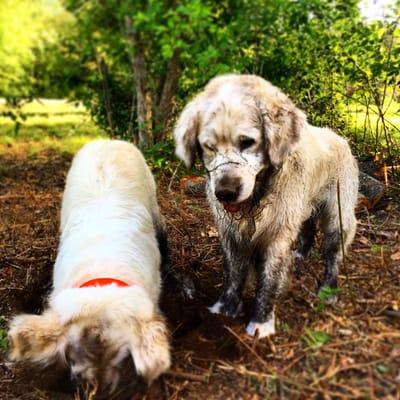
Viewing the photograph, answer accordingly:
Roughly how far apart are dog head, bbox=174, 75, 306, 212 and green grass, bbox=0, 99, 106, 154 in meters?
8.25

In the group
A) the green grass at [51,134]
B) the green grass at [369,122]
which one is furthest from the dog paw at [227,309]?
the green grass at [51,134]

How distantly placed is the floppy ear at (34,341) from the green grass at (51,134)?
8.60 metres

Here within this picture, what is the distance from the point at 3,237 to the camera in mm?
6137

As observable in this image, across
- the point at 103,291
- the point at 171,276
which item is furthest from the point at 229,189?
the point at 171,276

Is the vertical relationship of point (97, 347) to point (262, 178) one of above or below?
below

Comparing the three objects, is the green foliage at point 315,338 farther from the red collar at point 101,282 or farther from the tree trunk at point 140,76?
the tree trunk at point 140,76

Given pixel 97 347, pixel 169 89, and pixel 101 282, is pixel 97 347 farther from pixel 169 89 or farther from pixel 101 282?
pixel 169 89

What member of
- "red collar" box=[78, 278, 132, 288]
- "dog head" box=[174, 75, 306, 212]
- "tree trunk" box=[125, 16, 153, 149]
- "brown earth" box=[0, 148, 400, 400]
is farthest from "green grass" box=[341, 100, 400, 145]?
"red collar" box=[78, 278, 132, 288]

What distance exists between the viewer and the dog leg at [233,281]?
13.0 ft

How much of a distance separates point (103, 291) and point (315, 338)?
134 centimetres

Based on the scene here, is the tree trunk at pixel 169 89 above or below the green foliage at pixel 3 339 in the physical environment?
above

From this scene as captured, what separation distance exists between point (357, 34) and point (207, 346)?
4.64 meters

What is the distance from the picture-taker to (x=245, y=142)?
3.28 metres

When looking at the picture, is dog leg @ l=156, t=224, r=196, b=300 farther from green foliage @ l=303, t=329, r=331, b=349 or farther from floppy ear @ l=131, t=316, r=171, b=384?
floppy ear @ l=131, t=316, r=171, b=384
